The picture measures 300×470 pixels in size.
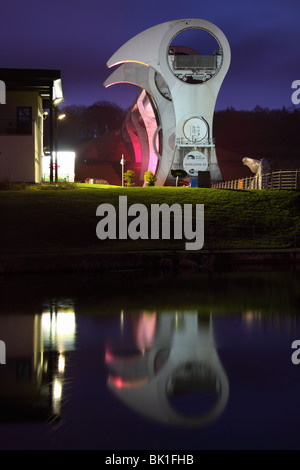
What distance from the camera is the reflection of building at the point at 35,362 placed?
6.36 meters

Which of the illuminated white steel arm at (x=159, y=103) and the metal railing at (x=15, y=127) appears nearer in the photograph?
the metal railing at (x=15, y=127)

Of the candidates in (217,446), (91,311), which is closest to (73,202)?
(91,311)

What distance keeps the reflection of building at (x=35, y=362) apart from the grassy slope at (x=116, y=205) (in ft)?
36.2

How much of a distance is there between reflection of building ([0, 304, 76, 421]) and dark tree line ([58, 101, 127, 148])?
461 feet

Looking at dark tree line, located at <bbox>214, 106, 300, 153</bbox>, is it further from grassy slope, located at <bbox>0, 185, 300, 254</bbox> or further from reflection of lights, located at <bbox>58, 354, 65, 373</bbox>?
reflection of lights, located at <bbox>58, 354, 65, 373</bbox>

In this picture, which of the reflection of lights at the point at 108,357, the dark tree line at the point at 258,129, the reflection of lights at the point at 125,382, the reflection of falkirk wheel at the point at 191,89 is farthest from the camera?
the dark tree line at the point at 258,129

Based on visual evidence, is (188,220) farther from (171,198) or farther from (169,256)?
(169,256)

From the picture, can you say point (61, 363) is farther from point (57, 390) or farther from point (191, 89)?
point (191, 89)

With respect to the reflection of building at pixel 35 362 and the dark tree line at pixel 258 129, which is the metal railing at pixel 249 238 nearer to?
the reflection of building at pixel 35 362

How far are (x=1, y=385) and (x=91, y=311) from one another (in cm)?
531

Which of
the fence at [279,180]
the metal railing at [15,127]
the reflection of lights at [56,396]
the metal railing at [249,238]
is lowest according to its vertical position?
the reflection of lights at [56,396]

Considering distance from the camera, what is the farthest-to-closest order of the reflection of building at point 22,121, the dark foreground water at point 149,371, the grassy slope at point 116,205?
the reflection of building at point 22,121
the grassy slope at point 116,205
the dark foreground water at point 149,371

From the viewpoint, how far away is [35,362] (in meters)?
8.34

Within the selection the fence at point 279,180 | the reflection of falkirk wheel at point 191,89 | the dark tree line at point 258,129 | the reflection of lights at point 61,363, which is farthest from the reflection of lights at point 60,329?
the dark tree line at point 258,129
